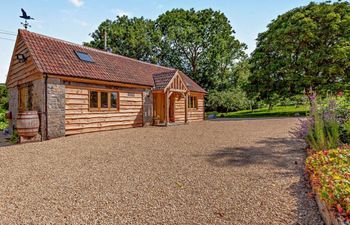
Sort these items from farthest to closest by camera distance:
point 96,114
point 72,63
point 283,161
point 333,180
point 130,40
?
point 130,40 < point 96,114 < point 72,63 < point 283,161 < point 333,180

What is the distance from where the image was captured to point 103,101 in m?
10.9

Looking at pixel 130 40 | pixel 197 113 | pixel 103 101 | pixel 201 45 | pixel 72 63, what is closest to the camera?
pixel 72 63

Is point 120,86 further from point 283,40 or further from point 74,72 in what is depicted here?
point 283,40

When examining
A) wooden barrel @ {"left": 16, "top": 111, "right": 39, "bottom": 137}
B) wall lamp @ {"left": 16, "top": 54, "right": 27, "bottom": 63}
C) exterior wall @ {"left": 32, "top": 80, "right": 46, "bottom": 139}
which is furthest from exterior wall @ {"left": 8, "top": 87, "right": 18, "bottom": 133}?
wooden barrel @ {"left": 16, "top": 111, "right": 39, "bottom": 137}

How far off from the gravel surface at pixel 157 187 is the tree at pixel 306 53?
15.1 m

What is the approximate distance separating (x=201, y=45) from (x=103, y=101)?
2208 centimetres

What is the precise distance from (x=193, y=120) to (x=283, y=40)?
11340 mm

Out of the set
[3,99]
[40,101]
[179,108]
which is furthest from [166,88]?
[3,99]

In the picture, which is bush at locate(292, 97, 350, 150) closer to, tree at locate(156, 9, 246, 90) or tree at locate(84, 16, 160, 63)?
tree at locate(156, 9, 246, 90)

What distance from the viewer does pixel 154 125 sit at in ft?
45.1

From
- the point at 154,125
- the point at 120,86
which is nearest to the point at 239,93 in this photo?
the point at 154,125

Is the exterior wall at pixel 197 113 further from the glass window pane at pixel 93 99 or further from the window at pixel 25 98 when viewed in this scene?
the window at pixel 25 98

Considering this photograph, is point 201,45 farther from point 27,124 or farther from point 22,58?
point 27,124

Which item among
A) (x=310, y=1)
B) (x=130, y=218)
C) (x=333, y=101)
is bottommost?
(x=130, y=218)
